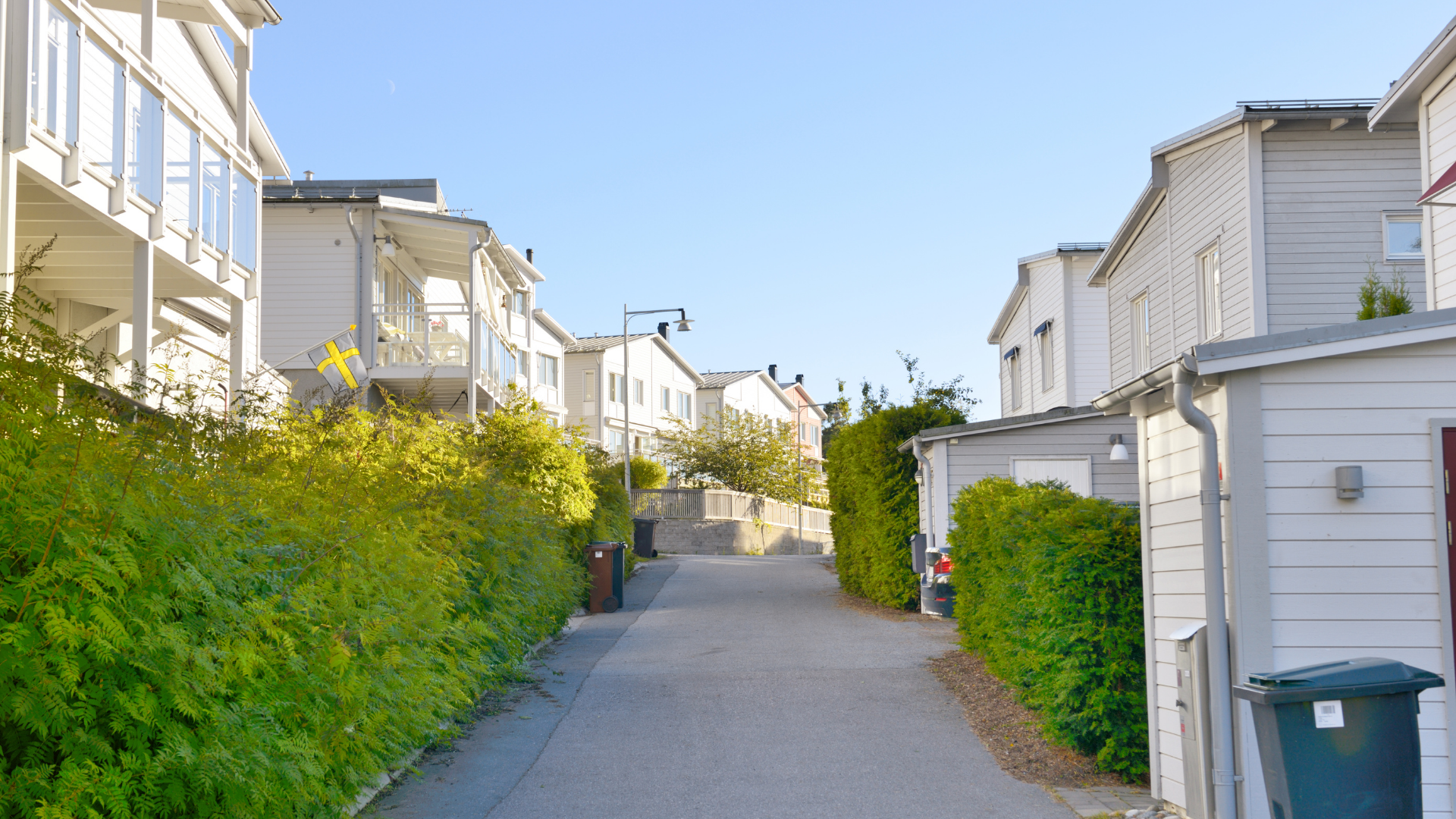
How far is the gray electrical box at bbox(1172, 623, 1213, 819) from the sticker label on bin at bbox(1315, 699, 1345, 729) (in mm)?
1146

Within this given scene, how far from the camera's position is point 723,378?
6788 centimetres

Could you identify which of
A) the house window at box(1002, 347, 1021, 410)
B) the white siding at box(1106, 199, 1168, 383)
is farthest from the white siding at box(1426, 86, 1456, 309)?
the house window at box(1002, 347, 1021, 410)

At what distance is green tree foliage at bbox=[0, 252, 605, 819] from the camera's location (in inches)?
140

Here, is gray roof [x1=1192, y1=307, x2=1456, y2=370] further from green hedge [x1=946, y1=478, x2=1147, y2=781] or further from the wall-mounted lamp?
green hedge [x1=946, y1=478, x2=1147, y2=781]

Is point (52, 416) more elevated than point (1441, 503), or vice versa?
point (52, 416)

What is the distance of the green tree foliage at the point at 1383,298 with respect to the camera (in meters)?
10.9

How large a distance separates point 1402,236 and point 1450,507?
970cm

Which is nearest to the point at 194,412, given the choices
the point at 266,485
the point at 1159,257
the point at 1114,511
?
the point at 266,485

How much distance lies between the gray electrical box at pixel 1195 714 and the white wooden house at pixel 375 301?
16.2 meters

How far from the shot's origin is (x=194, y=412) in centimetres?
700

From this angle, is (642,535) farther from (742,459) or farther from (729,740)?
(742,459)

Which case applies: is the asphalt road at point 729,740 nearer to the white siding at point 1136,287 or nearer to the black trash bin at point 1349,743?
the black trash bin at point 1349,743

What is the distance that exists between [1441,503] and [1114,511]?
2145mm

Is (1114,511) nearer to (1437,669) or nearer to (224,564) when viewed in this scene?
(1437,669)
